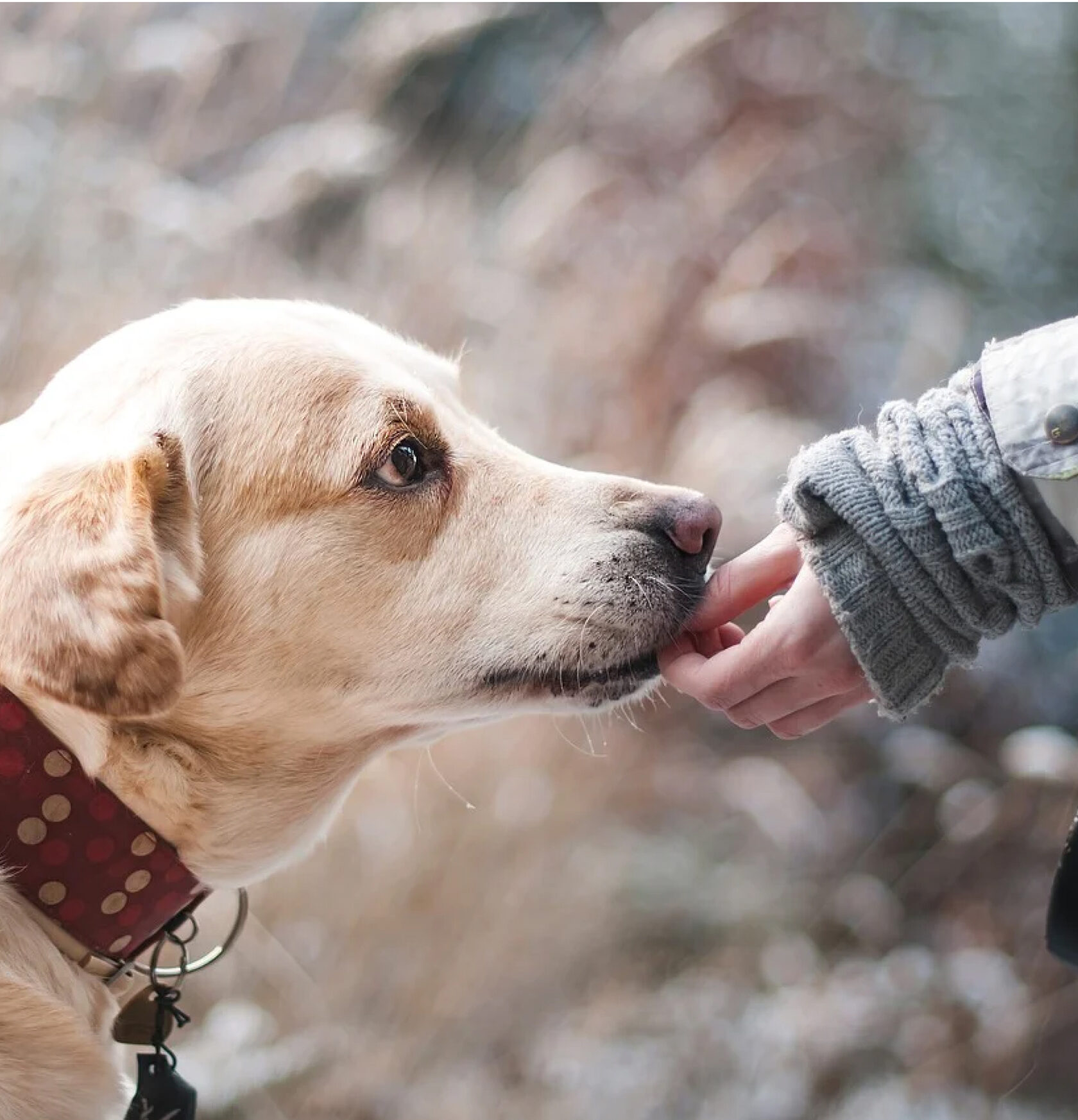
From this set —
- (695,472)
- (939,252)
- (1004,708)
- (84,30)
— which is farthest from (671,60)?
Result: (1004,708)

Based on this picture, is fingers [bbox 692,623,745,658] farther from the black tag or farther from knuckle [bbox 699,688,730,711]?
the black tag

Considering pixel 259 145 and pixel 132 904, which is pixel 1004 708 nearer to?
pixel 132 904

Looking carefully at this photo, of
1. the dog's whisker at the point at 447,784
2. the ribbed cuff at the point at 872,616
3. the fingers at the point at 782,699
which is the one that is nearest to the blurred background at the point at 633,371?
the dog's whisker at the point at 447,784

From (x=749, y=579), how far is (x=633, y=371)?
52.8 inches

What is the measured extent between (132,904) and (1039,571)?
3.64 ft

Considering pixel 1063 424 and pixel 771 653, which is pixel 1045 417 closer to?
pixel 1063 424

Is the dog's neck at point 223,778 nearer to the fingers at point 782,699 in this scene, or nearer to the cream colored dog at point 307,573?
the cream colored dog at point 307,573

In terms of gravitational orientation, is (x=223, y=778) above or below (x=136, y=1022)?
above

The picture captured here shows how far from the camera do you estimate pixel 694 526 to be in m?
1.40

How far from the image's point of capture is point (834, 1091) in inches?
89.9

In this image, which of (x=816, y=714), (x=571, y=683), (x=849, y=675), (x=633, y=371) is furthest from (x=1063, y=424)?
(x=633, y=371)

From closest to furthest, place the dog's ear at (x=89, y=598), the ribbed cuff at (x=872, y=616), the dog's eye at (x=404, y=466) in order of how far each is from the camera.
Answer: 1. the dog's ear at (x=89, y=598)
2. the ribbed cuff at (x=872, y=616)
3. the dog's eye at (x=404, y=466)

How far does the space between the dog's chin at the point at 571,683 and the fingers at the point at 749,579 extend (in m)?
0.10

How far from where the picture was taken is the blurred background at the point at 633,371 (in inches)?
91.7
